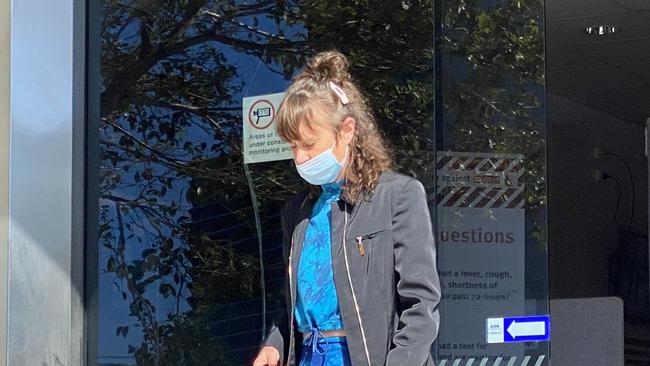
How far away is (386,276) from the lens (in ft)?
8.66

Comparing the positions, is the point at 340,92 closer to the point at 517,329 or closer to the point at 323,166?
the point at 323,166

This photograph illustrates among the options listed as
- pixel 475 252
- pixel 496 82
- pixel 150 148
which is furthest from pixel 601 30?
pixel 150 148

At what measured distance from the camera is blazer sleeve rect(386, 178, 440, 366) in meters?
2.53

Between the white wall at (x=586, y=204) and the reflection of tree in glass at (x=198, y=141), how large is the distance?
9631 millimetres

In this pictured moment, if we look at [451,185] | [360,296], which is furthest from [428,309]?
[451,185]

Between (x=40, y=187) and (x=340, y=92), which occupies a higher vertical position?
(x=340, y=92)

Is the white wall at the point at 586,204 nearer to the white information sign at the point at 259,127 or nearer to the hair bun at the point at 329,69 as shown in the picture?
the white information sign at the point at 259,127

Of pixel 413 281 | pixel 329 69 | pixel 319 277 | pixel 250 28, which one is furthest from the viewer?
pixel 250 28

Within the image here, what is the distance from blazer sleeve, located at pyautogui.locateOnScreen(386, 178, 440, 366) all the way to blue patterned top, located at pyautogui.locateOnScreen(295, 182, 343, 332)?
6.0 inches

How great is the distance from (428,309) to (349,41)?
2018 millimetres

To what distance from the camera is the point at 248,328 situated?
4266 mm

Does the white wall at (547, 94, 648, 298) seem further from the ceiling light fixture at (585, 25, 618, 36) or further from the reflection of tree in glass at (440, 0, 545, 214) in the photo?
the reflection of tree in glass at (440, 0, 545, 214)

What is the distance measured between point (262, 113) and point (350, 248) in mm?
1708

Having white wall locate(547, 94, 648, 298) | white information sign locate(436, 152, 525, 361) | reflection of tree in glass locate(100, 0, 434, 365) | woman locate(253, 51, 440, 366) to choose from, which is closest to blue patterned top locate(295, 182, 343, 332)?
woman locate(253, 51, 440, 366)
